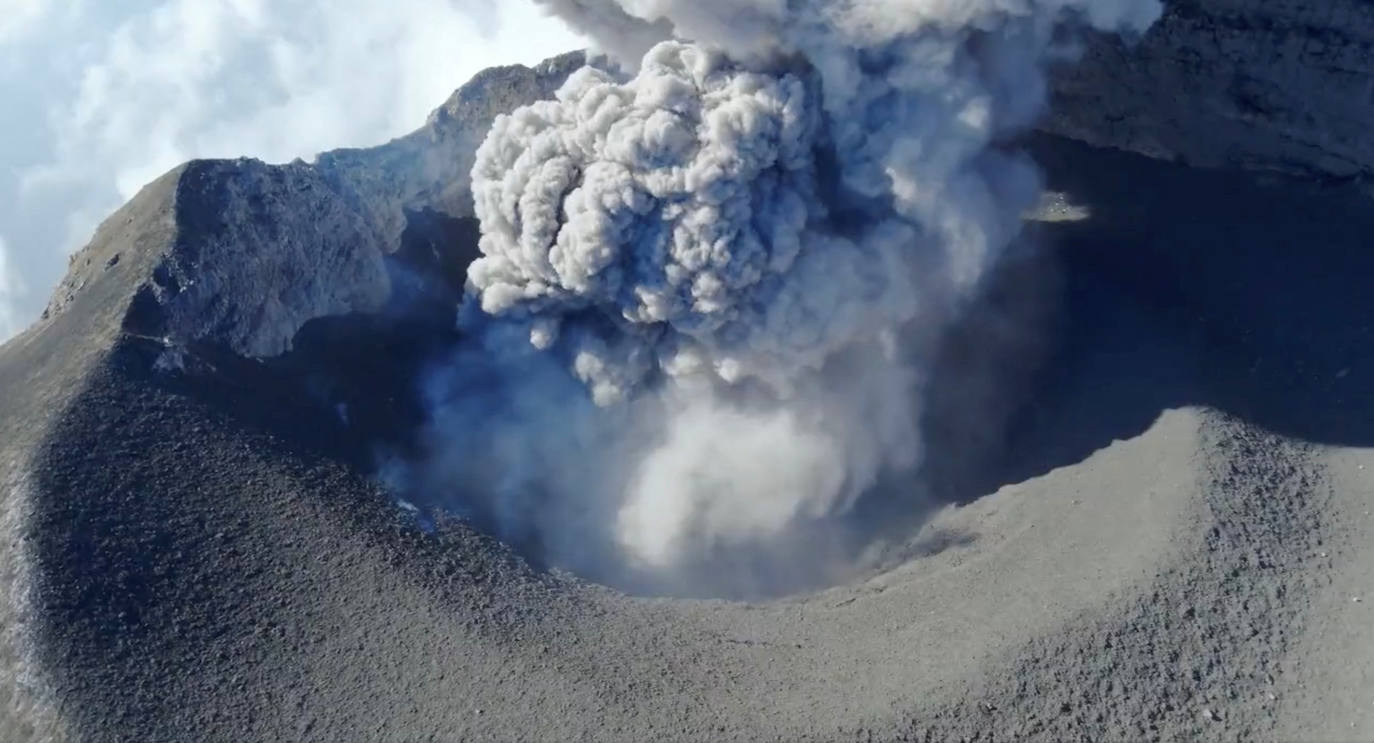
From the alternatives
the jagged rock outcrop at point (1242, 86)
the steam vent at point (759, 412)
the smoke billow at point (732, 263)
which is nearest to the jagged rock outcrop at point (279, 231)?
the steam vent at point (759, 412)

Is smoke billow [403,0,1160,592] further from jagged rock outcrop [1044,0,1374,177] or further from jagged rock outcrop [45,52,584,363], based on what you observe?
jagged rock outcrop [45,52,584,363]

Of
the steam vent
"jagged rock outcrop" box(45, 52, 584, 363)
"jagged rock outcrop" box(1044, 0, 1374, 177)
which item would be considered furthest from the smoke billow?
"jagged rock outcrop" box(45, 52, 584, 363)

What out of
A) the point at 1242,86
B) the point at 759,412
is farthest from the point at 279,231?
the point at 1242,86

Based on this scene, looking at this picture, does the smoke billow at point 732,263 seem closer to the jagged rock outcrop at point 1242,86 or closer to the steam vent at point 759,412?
the steam vent at point 759,412

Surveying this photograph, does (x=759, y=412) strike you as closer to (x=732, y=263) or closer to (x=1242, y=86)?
(x=732, y=263)

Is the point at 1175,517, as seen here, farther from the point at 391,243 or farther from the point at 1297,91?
the point at 391,243
